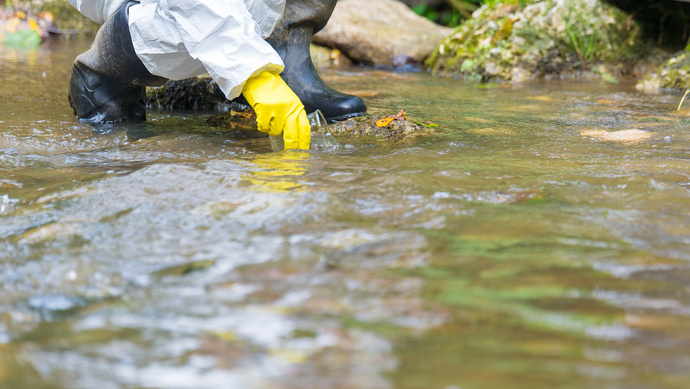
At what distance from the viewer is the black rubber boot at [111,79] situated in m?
2.56

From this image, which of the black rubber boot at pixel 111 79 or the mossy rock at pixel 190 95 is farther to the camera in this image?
the mossy rock at pixel 190 95

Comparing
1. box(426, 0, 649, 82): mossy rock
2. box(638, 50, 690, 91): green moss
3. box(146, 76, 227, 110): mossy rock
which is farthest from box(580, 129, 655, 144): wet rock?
box(426, 0, 649, 82): mossy rock

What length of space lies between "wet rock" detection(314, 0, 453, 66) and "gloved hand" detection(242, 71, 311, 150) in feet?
13.1

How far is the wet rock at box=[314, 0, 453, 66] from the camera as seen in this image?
611 cm

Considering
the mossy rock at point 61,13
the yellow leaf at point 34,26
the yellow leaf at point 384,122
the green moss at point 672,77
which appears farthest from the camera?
the mossy rock at point 61,13

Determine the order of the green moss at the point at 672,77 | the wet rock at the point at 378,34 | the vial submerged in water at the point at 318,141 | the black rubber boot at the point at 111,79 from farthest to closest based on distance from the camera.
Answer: the wet rock at the point at 378,34
the green moss at the point at 672,77
the black rubber boot at the point at 111,79
the vial submerged in water at the point at 318,141

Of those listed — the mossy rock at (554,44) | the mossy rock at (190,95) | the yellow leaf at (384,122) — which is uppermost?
the mossy rock at (554,44)

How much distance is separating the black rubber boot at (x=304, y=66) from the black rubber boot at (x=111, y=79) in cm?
64

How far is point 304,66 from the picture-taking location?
3045 millimetres

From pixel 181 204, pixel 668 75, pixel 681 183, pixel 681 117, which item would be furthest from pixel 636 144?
pixel 668 75

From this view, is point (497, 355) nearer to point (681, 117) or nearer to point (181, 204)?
point (181, 204)

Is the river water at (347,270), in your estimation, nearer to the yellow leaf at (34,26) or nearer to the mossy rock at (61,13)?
the yellow leaf at (34,26)

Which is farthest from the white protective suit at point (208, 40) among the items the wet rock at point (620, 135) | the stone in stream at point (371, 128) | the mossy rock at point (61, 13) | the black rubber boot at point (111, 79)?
the mossy rock at point (61, 13)

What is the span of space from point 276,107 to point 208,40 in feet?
1.16
